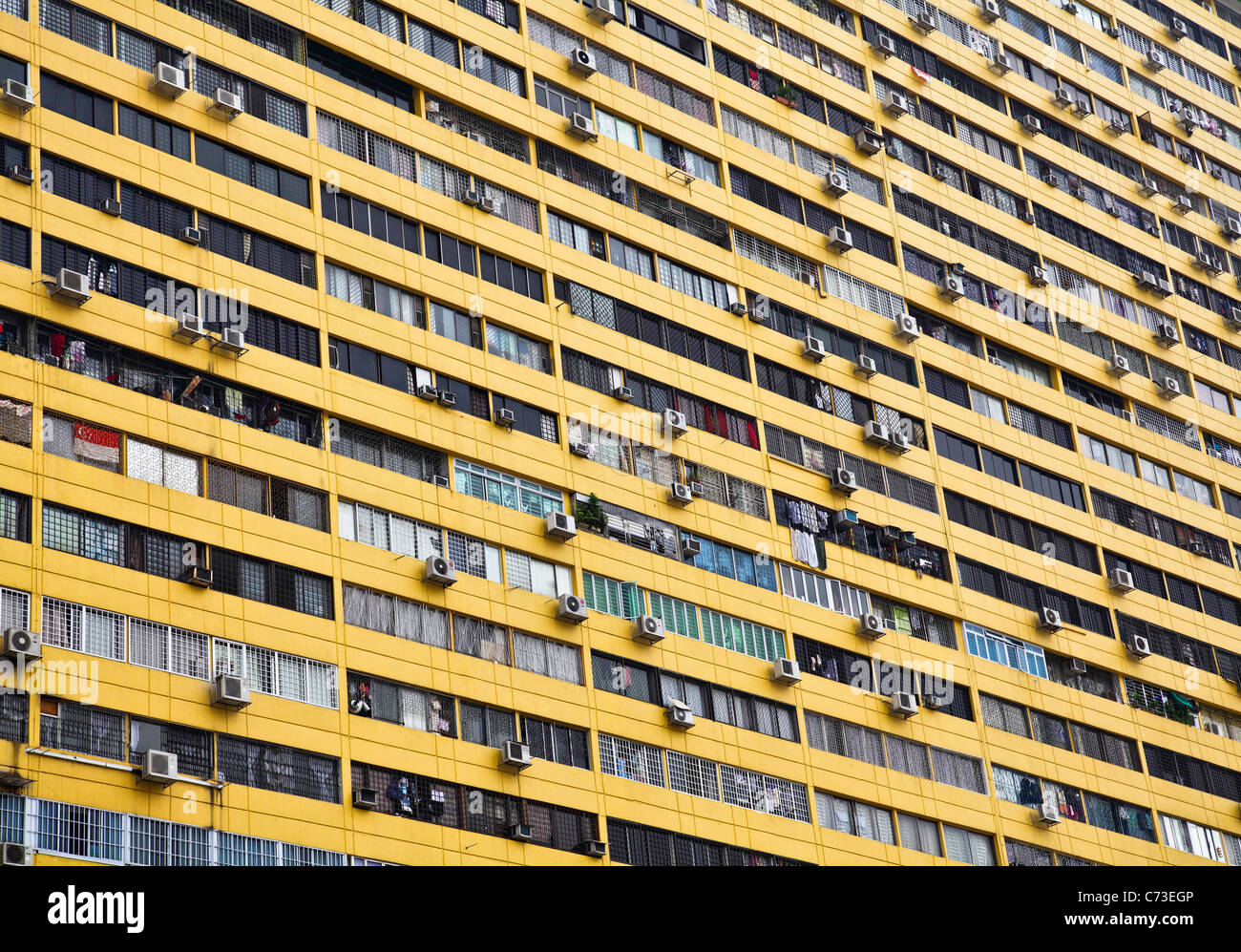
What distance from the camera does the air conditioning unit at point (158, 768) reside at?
32.9m

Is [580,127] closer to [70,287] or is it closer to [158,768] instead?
[70,287]

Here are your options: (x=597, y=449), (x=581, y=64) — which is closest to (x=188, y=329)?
(x=597, y=449)

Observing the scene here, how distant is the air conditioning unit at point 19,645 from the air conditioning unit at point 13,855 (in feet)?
11.1

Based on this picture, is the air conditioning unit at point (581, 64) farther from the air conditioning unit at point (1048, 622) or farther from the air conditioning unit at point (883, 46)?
the air conditioning unit at point (1048, 622)

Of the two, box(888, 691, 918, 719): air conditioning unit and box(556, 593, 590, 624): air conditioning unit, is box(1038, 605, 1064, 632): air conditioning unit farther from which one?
box(556, 593, 590, 624): air conditioning unit

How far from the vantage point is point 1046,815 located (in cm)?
4834

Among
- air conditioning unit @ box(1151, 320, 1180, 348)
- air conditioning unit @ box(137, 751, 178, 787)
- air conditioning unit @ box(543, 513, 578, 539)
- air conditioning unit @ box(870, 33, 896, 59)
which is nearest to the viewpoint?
air conditioning unit @ box(137, 751, 178, 787)

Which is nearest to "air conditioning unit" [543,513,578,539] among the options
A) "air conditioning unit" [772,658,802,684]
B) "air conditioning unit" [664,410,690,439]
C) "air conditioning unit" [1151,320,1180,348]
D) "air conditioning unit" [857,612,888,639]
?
"air conditioning unit" [664,410,690,439]

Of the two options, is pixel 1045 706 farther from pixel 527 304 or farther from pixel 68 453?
pixel 68 453

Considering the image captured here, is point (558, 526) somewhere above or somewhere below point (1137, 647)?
above

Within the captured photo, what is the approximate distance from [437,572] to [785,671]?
9832mm

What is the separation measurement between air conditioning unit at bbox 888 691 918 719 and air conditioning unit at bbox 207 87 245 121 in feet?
70.5

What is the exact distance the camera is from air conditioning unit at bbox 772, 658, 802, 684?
4450 cm

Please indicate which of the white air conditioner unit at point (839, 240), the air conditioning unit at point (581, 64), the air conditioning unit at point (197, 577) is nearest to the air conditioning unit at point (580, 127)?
the air conditioning unit at point (581, 64)
